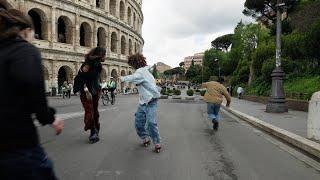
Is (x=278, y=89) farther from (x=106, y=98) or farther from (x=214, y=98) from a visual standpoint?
(x=106, y=98)

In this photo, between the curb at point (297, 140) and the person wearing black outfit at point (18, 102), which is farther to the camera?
the curb at point (297, 140)

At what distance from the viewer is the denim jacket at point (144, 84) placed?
7.61 m

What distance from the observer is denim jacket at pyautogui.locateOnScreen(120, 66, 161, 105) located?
7.61 metres

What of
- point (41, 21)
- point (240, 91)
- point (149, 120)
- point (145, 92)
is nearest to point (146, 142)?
point (149, 120)

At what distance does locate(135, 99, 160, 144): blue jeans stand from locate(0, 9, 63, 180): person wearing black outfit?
495 cm

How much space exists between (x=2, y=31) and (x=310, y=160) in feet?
20.4

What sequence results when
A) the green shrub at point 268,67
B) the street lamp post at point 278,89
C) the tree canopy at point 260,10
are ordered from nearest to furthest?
1. the street lamp post at point 278,89
2. the green shrub at point 268,67
3. the tree canopy at point 260,10

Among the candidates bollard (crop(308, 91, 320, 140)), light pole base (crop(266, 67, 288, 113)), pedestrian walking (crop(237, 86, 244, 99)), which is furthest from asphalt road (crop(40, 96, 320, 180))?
pedestrian walking (crop(237, 86, 244, 99))

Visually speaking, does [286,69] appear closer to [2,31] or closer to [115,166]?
[115,166]

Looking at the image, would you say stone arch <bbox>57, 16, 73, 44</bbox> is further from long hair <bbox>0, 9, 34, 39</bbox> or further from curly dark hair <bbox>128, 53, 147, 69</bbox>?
long hair <bbox>0, 9, 34, 39</bbox>

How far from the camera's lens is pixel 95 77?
8430 mm

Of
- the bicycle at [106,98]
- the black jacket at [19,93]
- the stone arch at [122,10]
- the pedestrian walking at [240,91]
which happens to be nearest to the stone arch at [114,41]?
the stone arch at [122,10]

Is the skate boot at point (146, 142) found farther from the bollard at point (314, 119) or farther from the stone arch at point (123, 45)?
the stone arch at point (123, 45)

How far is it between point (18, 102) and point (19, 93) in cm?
5
